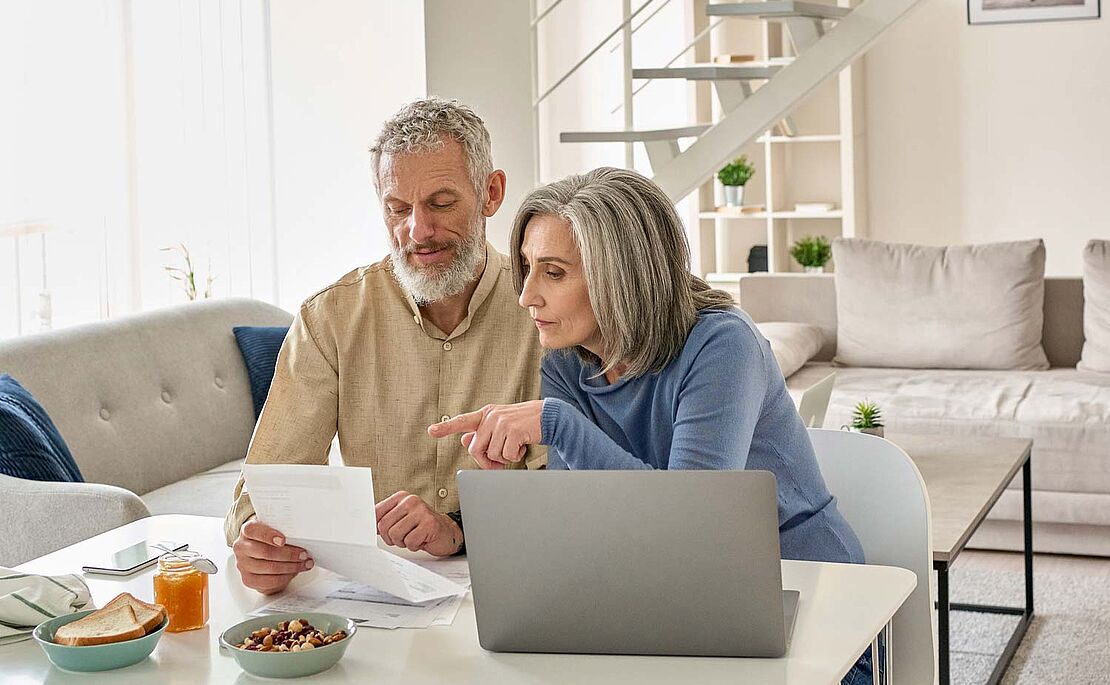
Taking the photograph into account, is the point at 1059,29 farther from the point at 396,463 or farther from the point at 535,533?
the point at 535,533

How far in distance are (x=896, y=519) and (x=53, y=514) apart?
1689 mm

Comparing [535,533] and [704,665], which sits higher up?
[535,533]

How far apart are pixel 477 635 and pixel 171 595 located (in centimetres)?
34

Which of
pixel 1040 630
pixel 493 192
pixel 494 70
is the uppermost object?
pixel 494 70

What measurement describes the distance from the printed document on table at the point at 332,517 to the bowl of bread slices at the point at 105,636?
0.17 m

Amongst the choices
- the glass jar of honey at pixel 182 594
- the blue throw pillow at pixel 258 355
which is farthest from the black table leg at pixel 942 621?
the blue throw pillow at pixel 258 355

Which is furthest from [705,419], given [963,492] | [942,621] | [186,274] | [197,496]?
[186,274]

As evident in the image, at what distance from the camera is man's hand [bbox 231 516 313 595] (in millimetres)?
1514

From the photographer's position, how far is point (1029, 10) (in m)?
6.30

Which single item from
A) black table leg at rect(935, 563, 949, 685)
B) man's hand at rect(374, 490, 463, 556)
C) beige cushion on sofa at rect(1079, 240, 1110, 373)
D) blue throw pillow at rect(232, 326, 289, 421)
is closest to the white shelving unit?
beige cushion on sofa at rect(1079, 240, 1110, 373)

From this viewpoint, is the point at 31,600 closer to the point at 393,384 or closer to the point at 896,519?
the point at 393,384

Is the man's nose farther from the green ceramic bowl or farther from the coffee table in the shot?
the coffee table

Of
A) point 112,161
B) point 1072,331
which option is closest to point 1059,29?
point 1072,331

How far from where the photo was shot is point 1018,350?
4551 mm
